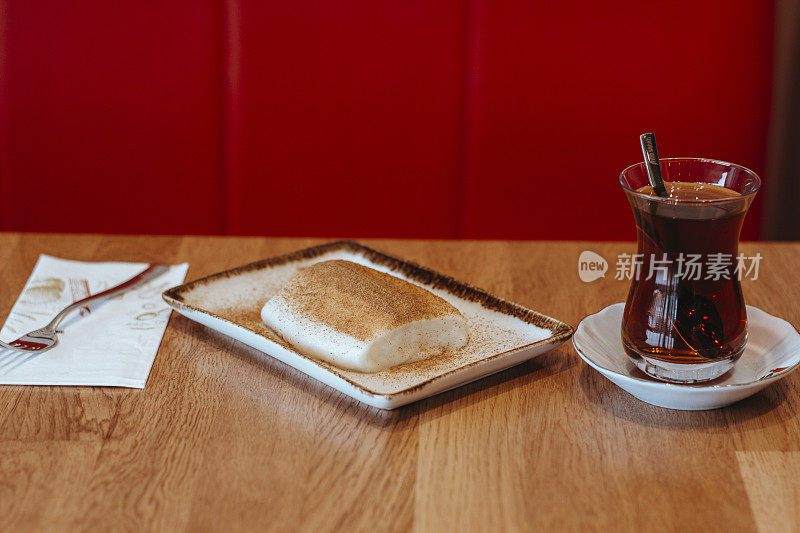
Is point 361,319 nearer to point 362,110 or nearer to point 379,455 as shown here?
point 379,455

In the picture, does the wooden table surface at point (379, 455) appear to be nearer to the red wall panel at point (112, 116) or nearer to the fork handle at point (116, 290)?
the fork handle at point (116, 290)

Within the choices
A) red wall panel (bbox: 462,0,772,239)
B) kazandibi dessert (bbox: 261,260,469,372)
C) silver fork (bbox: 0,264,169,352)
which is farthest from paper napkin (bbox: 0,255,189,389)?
red wall panel (bbox: 462,0,772,239)

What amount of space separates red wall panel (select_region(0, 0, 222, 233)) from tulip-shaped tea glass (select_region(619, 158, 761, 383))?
1054 millimetres

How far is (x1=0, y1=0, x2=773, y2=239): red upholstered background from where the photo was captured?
1.55 m

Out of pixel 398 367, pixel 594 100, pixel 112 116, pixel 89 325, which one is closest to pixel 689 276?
pixel 398 367

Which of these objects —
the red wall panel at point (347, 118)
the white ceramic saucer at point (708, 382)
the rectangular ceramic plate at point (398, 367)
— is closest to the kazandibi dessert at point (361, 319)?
the rectangular ceramic plate at point (398, 367)

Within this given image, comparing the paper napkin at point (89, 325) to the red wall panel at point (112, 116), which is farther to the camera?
the red wall panel at point (112, 116)

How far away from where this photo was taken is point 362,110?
160 cm

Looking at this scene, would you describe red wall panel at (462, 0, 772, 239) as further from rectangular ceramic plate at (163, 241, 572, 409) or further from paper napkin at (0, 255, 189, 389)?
paper napkin at (0, 255, 189, 389)

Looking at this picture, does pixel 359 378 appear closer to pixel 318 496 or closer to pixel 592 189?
pixel 318 496

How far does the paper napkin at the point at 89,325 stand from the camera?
79 cm

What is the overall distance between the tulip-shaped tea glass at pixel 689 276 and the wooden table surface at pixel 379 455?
0.16 ft

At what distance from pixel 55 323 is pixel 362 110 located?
2.78 feet

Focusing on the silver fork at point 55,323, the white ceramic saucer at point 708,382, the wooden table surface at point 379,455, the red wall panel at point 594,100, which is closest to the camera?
the wooden table surface at point 379,455
